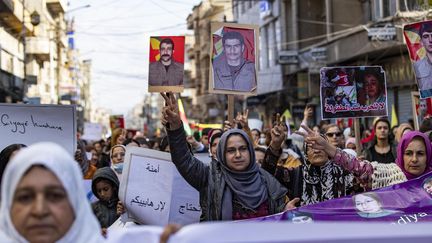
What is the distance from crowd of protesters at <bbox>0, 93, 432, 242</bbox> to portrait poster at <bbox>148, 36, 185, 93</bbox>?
641 millimetres

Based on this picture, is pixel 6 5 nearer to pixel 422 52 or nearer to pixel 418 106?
pixel 418 106

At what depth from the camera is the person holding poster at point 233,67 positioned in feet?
22.5

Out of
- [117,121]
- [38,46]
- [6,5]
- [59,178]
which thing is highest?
[38,46]

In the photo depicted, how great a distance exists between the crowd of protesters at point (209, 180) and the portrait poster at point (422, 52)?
1.69 m

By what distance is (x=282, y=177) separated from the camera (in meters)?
5.01

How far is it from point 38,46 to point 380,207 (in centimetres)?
3888

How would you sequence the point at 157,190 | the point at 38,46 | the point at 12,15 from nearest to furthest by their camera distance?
the point at 157,190 → the point at 12,15 → the point at 38,46

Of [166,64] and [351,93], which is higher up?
[166,64]

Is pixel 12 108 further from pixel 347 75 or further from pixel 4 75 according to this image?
pixel 4 75

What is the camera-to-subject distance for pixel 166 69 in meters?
6.34

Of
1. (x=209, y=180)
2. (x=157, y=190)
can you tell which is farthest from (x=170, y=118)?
(x=157, y=190)

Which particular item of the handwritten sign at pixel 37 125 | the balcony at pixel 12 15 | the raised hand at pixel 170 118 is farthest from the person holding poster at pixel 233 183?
the balcony at pixel 12 15

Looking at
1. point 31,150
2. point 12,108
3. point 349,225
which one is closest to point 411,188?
point 349,225

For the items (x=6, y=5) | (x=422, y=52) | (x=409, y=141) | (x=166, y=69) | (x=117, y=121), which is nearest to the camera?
(x=409, y=141)
